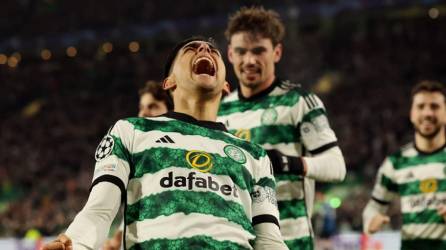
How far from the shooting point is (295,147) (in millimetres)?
4641

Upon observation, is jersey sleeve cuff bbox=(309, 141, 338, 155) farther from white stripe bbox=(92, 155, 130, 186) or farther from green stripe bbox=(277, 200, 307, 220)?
white stripe bbox=(92, 155, 130, 186)

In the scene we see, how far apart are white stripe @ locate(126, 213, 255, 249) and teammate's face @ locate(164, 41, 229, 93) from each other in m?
0.62

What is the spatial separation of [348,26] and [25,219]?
44.8 ft

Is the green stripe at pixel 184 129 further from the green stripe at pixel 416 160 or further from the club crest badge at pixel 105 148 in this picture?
the green stripe at pixel 416 160

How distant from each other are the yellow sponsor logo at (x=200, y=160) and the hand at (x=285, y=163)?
40.2 inches

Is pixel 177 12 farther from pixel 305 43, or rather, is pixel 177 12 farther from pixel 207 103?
pixel 207 103

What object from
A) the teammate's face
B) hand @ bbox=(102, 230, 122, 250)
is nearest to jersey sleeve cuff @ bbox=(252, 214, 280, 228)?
the teammate's face

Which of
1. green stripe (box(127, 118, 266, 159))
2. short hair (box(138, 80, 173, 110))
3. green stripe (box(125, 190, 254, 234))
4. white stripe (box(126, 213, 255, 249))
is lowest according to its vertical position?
white stripe (box(126, 213, 255, 249))

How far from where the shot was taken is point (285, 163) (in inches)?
155

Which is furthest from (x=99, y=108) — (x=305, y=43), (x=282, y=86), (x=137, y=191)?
(x=137, y=191)

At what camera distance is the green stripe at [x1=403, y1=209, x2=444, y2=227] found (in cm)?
581

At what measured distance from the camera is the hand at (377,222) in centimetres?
589

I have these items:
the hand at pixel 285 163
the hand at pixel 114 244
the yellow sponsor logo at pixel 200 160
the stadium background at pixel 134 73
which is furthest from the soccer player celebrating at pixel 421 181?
the stadium background at pixel 134 73

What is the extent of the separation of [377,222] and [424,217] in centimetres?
39
